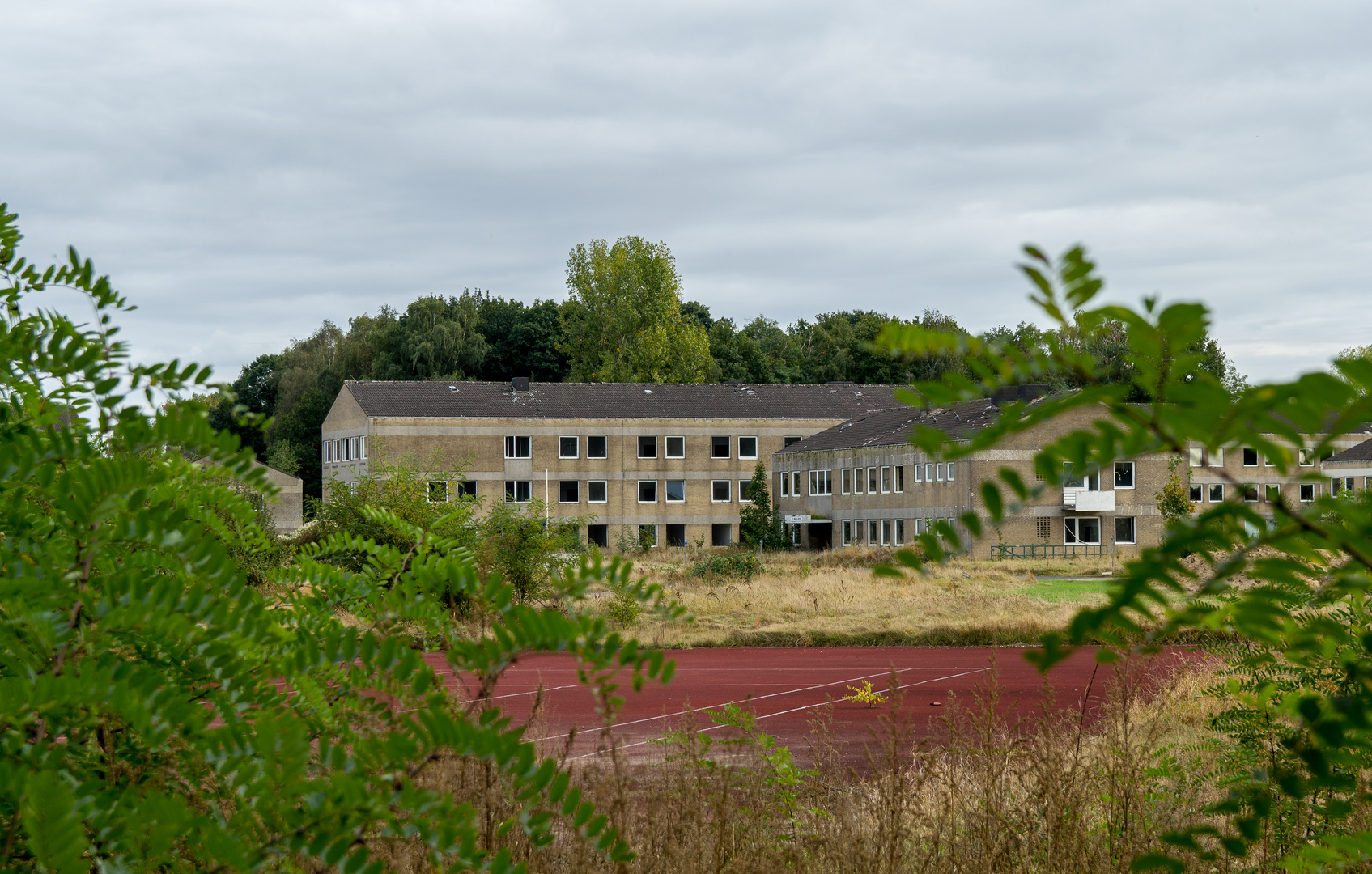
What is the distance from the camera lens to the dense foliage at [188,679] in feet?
6.07

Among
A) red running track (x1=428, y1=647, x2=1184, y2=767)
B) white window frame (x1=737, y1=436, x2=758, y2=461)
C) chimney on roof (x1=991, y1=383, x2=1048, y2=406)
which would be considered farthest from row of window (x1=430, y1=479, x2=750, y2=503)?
chimney on roof (x1=991, y1=383, x2=1048, y2=406)

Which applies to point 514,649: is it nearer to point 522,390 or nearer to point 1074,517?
point 1074,517

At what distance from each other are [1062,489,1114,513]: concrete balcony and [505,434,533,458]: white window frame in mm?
27552

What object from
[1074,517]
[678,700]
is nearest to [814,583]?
[678,700]

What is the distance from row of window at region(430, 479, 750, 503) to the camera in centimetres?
6444

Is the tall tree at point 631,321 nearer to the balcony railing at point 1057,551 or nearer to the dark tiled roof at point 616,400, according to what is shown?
the dark tiled roof at point 616,400

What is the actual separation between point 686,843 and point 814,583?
91.7ft

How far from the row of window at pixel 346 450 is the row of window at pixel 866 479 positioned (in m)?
22.7

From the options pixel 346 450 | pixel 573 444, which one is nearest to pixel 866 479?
pixel 573 444

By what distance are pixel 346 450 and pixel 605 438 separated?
1393cm

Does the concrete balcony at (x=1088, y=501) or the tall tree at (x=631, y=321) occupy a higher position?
the tall tree at (x=631, y=321)

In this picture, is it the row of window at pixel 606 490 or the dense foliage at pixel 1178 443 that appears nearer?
the dense foliage at pixel 1178 443

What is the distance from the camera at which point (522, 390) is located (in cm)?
6656

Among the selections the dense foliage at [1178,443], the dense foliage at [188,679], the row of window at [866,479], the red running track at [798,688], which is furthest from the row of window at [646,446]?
the dense foliage at [1178,443]
